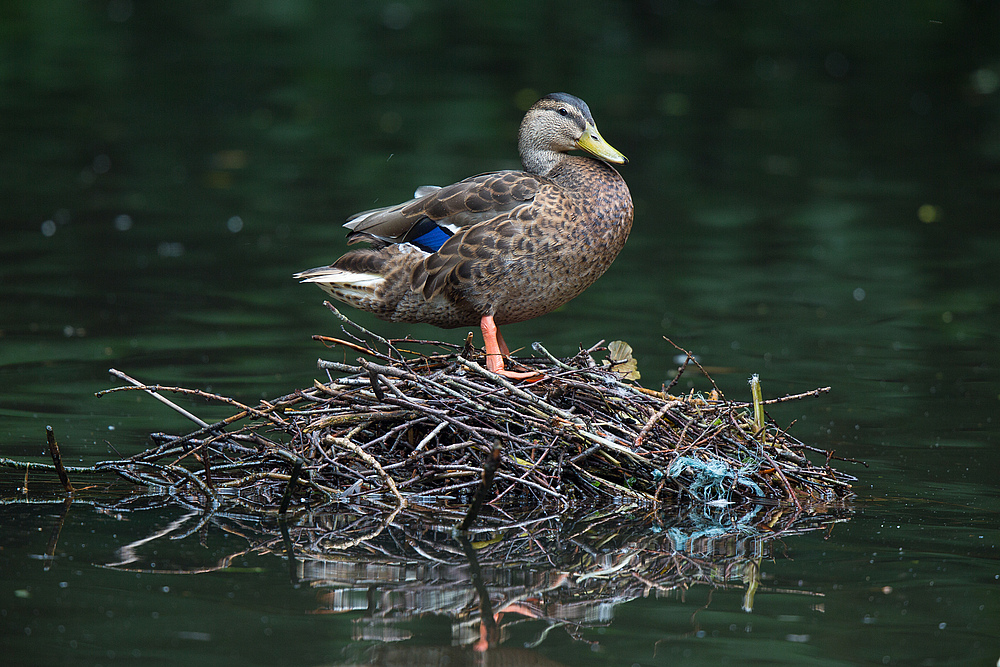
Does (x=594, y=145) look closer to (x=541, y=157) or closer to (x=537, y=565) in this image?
(x=541, y=157)

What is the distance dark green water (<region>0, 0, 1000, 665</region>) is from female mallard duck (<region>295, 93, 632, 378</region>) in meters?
1.68

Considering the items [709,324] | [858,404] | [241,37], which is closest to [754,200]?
[709,324]

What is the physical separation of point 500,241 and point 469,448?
108cm

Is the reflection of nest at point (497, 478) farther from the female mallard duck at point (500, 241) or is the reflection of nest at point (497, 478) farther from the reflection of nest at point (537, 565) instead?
the female mallard duck at point (500, 241)

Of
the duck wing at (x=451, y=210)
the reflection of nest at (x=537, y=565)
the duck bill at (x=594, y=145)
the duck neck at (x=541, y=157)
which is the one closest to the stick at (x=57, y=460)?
the reflection of nest at (x=537, y=565)

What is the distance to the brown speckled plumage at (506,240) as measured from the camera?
6527 mm

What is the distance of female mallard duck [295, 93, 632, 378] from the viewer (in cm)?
653

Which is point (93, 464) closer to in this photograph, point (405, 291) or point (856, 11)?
point (405, 291)

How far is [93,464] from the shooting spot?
23.0ft

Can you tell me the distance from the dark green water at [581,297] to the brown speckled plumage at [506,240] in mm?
1697

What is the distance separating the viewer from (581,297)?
12.1 metres

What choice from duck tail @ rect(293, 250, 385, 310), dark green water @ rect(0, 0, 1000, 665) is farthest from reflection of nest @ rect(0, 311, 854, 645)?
duck tail @ rect(293, 250, 385, 310)

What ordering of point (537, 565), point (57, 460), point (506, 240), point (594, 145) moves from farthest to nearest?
1. point (594, 145)
2. point (506, 240)
3. point (57, 460)
4. point (537, 565)

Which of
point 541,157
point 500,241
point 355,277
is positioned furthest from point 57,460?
point 541,157
